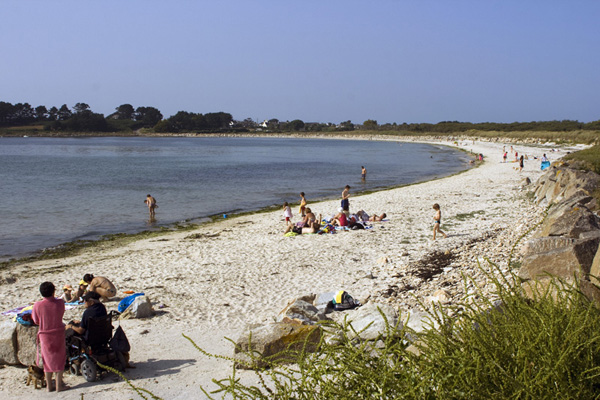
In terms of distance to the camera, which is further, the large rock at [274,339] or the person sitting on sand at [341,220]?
the person sitting on sand at [341,220]

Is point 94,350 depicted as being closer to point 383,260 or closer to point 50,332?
point 50,332

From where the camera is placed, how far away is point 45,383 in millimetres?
6410

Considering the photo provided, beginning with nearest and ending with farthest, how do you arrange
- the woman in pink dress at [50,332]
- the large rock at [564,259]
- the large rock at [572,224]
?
1. the woman in pink dress at [50,332]
2. the large rock at [564,259]
3. the large rock at [572,224]

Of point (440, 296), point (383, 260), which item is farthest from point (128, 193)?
point (440, 296)

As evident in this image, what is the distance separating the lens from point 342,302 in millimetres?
8703

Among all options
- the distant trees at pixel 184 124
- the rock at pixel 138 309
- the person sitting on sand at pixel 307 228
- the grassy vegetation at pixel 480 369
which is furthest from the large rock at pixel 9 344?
the distant trees at pixel 184 124

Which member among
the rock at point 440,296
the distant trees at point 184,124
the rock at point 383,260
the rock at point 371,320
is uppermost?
the distant trees at point 184,124

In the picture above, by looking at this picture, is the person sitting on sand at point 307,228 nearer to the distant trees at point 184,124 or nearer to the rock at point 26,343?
the rock at point 26,343

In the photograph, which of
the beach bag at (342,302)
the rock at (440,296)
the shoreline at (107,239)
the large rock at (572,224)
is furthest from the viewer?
the shoreline at (107,239)

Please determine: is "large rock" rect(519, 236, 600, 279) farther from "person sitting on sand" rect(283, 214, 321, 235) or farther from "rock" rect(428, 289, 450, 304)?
"person sitting on sand" rect(283, 214, 321, 235)

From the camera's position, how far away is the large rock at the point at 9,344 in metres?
6.76

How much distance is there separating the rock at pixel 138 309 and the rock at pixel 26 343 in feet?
7.21

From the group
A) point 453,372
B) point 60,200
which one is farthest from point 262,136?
point 453,372

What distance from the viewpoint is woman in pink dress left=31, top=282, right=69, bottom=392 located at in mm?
6156
